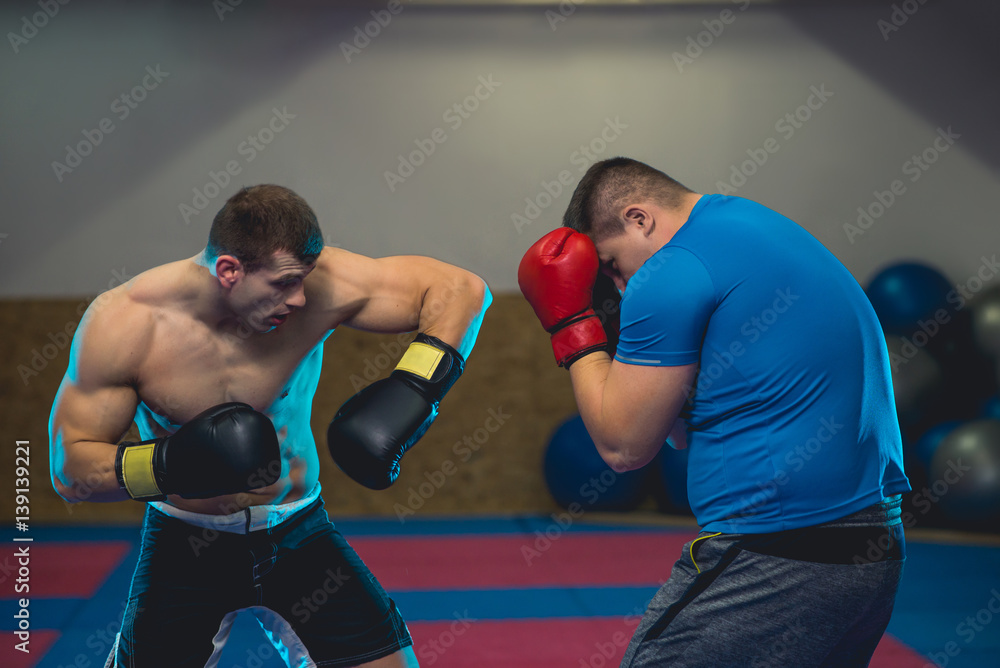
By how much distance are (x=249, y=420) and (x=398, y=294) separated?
55cm

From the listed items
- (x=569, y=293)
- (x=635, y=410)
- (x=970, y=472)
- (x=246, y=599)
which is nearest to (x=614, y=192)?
(x=569, y=293)

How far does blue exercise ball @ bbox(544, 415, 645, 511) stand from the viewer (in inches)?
A: 208

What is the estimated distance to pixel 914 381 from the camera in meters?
5.03

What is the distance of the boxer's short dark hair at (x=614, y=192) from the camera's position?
1879 millimetres

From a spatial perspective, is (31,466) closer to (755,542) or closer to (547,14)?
(547,14)

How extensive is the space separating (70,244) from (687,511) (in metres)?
4.31

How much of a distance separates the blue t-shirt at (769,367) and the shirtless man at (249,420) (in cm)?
67

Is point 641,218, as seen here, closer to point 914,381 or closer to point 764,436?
point 764,436

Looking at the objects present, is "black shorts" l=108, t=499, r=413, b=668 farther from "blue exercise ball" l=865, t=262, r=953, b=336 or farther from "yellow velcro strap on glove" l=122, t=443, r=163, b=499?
"blue exercise ball" l=865, t=262, r=953, b=336

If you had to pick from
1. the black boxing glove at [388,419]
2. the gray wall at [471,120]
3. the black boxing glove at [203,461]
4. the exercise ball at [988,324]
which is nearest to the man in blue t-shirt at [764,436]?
the black boxing glove at [388,419]

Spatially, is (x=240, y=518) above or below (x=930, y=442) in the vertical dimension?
below

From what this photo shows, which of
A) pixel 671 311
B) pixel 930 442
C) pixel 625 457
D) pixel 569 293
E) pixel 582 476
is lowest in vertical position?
pixel 582 476

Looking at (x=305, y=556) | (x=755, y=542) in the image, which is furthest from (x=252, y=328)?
(x=755, y=542)

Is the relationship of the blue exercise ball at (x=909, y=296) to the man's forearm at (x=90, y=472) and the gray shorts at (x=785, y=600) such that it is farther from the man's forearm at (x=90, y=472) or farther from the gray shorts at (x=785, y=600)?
the man's forearm at (x=90, y=472)
